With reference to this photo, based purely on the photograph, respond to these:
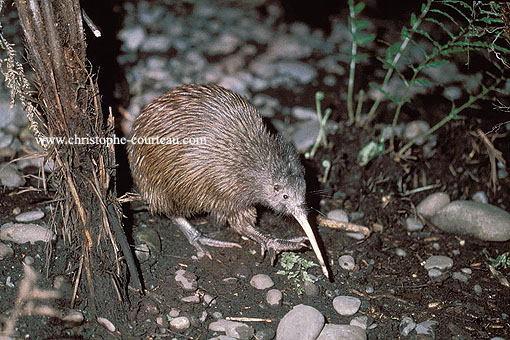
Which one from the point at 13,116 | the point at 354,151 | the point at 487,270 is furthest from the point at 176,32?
the point at 487,270

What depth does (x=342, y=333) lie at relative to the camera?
3297mm

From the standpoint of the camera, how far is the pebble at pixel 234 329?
332 centimetres

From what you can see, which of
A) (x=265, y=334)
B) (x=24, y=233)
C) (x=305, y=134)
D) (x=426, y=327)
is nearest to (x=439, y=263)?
(x=426, y=327)

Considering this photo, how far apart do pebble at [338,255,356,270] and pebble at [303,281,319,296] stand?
1.06 feet

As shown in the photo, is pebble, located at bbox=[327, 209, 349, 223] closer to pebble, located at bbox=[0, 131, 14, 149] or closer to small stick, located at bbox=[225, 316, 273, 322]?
small stick, located at bbox=[225, 316, 273, 322]

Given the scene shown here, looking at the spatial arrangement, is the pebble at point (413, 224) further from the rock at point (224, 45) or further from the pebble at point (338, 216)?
the rock at point (224, 45)

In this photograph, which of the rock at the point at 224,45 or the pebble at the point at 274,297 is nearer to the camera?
the pebble at the point at 274,297

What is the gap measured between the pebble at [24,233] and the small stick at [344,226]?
1.98 meters

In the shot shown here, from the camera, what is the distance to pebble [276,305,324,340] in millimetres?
3248

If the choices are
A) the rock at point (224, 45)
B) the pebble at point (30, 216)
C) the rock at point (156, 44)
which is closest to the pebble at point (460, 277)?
the pebble at point (30, 216)

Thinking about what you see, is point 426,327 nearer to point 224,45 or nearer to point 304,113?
point 304,113

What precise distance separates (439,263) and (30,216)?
2913mm

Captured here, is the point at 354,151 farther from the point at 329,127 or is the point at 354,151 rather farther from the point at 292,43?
the point at 292,43

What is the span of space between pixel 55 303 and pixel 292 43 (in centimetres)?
405
